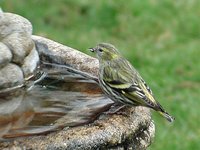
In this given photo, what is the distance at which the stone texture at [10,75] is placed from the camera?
172 inches

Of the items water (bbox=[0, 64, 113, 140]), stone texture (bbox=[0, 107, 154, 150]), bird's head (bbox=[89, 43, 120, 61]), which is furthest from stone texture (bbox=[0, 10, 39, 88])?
stone texture (bbox=[0, 107, 154, 150])

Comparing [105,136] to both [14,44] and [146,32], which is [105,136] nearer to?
[14,44]

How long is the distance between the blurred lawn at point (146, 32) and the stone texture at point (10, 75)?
2.87m

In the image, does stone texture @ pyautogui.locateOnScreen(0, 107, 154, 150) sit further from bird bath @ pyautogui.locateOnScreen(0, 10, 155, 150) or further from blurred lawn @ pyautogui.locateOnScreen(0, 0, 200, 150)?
blurred lawn @ pyautogui.locateOnScreen(0, 0, 200, 150)

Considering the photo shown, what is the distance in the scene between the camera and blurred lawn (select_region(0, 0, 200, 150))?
25.4 feet

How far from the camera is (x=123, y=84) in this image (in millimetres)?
4383

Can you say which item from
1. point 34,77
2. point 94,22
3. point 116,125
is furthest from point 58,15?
point 116,125

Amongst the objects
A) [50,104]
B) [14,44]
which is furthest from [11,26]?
[50,104]

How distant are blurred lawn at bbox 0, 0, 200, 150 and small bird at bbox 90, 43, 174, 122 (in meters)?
2.63

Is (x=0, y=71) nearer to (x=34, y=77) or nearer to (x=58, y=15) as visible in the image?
(x=34, y=77)

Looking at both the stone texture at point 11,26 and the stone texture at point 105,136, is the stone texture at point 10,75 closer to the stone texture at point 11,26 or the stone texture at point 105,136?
the stone texture at point 11,26

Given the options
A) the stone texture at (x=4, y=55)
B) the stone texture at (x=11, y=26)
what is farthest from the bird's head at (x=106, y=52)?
the stone texture at (x=4, y=55)

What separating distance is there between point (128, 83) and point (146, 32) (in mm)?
4723

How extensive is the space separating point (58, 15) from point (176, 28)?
1.51 meters
